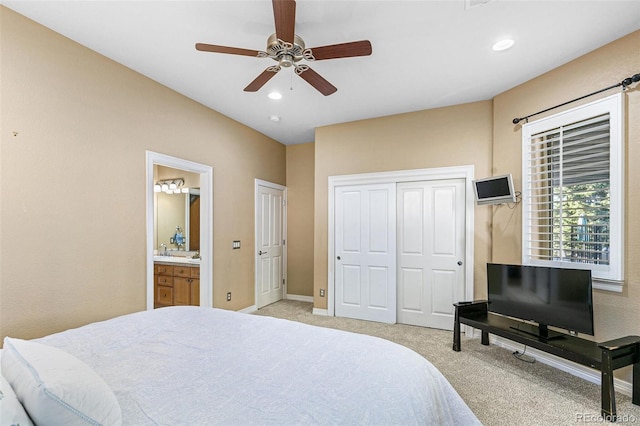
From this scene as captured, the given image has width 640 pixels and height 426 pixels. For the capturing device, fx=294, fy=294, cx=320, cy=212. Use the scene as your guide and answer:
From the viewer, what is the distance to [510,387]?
2391mm

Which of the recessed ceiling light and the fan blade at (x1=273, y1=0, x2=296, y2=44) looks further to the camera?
the recessed ceiling light

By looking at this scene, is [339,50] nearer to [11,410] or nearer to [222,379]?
[222,379]

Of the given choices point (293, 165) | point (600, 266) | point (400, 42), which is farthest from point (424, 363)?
point (293, 165)

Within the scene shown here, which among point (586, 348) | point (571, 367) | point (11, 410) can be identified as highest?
point (11, 410)

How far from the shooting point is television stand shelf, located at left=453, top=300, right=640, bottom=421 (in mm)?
2010

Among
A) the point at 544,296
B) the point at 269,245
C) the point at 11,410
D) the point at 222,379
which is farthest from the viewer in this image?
the point at 269,245

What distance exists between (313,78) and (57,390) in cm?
225

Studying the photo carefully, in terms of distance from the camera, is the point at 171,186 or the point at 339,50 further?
the point at 171,186

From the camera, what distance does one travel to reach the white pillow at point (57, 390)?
0.87 meters

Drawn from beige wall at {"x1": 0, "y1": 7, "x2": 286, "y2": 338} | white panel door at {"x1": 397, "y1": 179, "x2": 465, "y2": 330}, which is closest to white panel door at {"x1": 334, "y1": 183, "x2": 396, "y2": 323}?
white panel door at {"x1": 397, "y1": 179, "x2": 465, "y2": 330}

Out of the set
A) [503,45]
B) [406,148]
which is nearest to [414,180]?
[406,148]

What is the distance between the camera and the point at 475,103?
3.58 metres

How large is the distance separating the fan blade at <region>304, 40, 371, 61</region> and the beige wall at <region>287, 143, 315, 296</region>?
327 cm

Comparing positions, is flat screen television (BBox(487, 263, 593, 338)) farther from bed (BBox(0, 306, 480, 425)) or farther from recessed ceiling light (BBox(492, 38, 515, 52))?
recessed ceiling light (BBox(492, 38, 515, 52))
